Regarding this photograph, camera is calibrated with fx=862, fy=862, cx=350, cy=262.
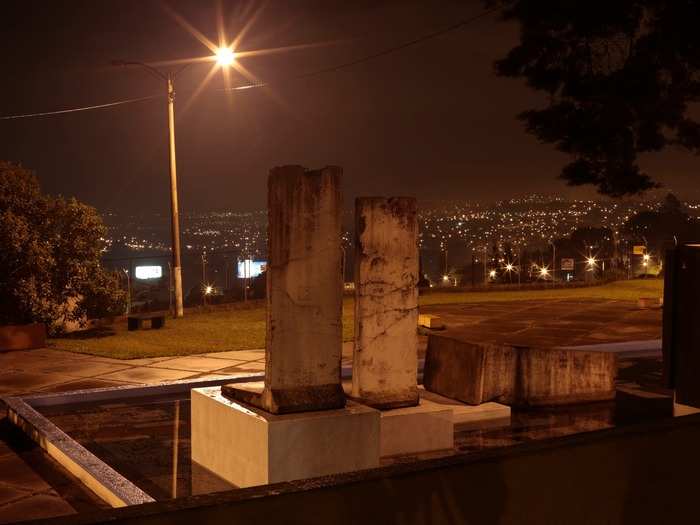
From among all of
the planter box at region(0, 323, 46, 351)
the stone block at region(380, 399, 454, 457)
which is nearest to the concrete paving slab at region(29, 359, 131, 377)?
the planter box at region(0, 323, 46, 351)

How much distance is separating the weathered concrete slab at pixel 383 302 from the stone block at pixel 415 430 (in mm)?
296

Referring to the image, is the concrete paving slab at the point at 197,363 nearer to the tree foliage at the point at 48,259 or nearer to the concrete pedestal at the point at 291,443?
the tree foliage at the point at 48,259

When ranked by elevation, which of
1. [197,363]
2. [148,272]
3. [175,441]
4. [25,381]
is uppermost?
[148,272]

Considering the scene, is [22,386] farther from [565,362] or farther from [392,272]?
[565,362]

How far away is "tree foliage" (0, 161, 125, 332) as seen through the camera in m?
17.4

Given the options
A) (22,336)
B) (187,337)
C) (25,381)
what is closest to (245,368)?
(25,381)

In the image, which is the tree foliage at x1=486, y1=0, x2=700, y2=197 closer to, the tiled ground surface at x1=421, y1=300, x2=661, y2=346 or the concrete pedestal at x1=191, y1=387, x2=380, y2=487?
the tiled ground surface at x1=421, y1=300, x2=661, y2=346

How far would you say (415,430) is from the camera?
828cm

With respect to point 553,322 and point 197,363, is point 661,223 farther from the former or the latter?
point 197,363

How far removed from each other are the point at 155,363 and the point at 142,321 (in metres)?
5.79

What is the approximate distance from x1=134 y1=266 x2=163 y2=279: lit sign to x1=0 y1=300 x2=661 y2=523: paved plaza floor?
27.5 ft

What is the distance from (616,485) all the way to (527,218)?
234 ft

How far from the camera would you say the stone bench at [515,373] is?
9.98 meters

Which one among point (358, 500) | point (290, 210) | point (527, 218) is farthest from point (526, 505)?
point (527, 218)
